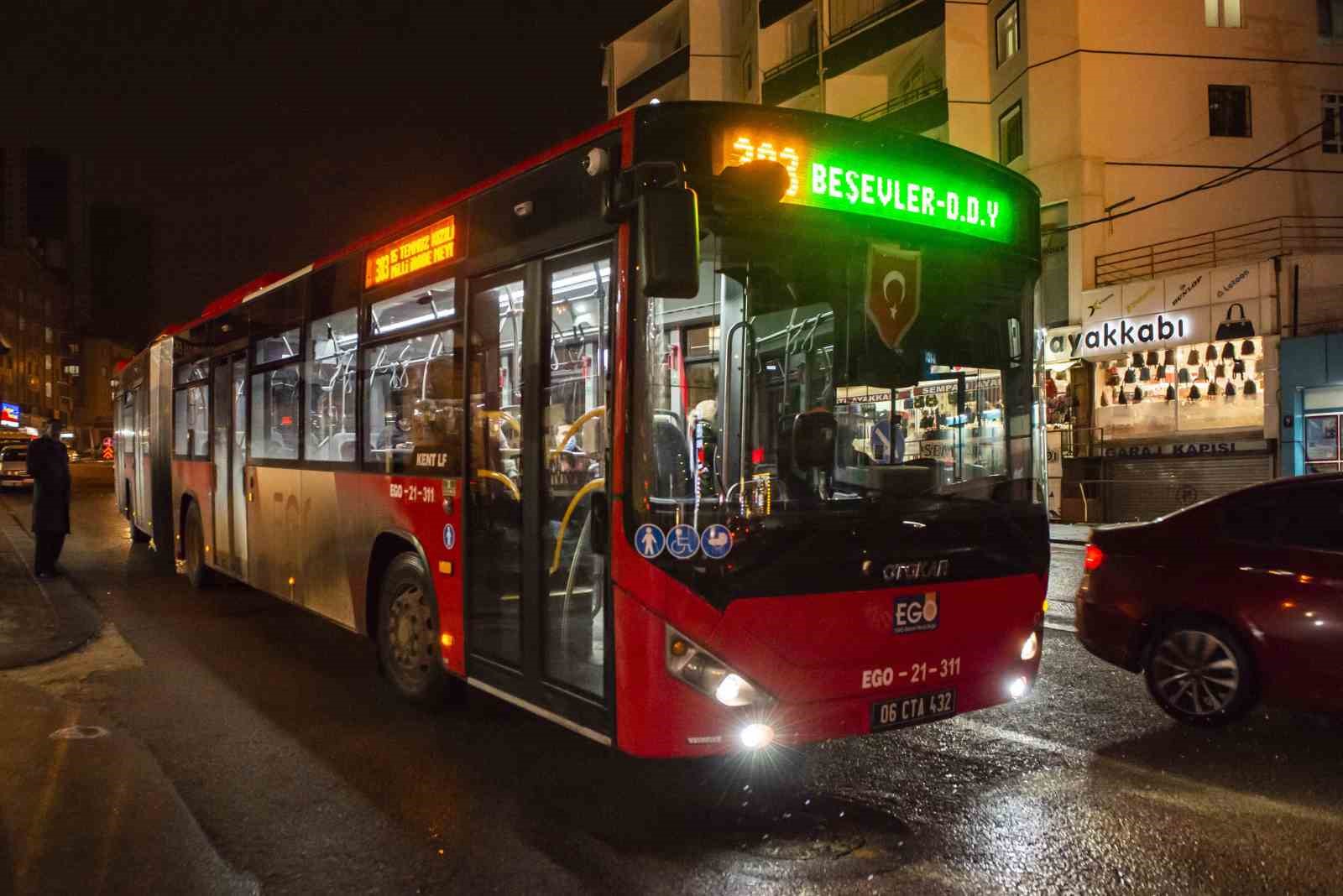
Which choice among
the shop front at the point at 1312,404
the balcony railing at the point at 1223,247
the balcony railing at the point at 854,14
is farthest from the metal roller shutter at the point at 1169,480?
the balcony railing at the point at 854,14

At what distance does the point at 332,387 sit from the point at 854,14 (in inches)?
1184

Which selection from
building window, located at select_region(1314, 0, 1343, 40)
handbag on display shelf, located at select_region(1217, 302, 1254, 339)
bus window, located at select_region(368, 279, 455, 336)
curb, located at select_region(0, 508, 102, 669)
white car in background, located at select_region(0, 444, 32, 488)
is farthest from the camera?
white car in background, located at select_region(0, 444, 32, 488)

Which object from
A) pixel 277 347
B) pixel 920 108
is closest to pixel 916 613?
pixel 277 347

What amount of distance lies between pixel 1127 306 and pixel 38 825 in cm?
2309

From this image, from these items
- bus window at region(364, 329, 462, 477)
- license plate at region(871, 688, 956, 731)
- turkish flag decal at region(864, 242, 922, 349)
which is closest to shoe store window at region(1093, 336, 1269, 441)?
turkish flag decal at region(864, 242, 922, 349)

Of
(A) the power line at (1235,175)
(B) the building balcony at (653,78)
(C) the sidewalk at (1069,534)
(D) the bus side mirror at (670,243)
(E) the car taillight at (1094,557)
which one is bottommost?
(C) the sidewalk at (1069,534)

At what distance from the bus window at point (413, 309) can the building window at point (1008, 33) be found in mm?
24325

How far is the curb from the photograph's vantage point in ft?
26.9

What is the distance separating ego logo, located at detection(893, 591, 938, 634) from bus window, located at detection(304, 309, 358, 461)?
4.32m

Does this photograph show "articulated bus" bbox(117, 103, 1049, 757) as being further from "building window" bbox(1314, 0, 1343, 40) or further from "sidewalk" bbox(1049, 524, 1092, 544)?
"building window" bbox(1314, 0, 1343, 40)

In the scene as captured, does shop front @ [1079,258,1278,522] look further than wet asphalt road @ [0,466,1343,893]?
Yes

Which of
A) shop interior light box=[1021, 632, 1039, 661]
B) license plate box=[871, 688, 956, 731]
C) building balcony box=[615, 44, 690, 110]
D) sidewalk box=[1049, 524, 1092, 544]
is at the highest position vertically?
building balcony box=[615, 44, 690, 110]

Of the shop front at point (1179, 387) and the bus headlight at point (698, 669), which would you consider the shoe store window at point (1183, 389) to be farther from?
the bus headlight at point (698, 669)

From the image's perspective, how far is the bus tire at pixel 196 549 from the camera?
1176 centimetres
